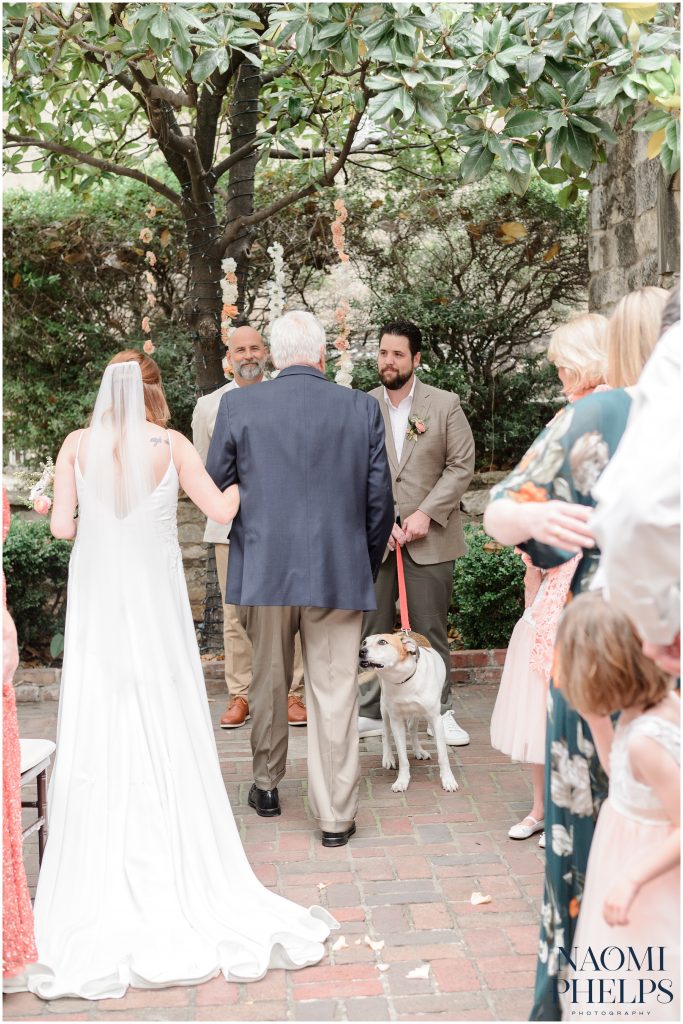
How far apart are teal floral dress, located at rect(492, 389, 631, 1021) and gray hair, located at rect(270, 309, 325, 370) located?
1.91m

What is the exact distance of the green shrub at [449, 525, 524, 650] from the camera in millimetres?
6867

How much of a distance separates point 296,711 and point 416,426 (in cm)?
193

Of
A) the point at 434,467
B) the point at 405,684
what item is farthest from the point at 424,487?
the point at 405,684

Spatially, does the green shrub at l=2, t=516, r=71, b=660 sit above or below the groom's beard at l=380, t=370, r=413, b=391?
below

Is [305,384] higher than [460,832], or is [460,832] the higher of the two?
[305,384]

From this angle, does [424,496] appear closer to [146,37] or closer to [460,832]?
[460,832]

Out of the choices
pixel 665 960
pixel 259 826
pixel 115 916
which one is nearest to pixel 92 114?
pixel 259 826

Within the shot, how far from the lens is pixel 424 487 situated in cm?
561

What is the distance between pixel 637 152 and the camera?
19.4 ft

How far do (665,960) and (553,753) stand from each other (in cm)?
54

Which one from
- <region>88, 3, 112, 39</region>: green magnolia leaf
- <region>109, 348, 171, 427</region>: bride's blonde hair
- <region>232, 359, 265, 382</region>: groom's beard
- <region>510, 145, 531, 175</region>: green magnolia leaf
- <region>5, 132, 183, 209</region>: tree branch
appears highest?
<region>5, 132, 183, 209</region>: tree branch

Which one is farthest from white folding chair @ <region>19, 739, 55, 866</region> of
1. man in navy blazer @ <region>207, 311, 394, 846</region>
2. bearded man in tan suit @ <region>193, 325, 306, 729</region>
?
bearded man in tan suit @ <region>193, 325, 306, 729</region>

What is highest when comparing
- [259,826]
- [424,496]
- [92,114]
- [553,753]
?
[92,114]

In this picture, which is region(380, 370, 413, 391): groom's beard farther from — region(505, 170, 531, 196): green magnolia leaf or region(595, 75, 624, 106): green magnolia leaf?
region(595, 75, 624, 106): green magnolia leaf
